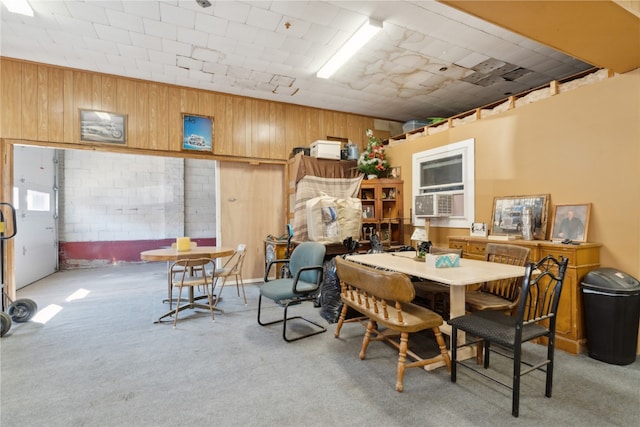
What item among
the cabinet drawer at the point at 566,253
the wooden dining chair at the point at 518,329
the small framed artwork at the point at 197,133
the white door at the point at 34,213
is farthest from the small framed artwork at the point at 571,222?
the white door at the point at 34,213

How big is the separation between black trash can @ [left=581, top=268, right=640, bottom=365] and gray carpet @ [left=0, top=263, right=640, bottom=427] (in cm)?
10

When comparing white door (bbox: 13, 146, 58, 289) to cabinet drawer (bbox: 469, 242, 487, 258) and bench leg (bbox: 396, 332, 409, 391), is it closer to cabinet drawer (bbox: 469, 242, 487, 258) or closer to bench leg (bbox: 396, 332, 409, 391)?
bench leg (bbox: 396, 332, 409, 391)

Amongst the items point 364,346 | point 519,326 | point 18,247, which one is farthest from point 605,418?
point 18,247

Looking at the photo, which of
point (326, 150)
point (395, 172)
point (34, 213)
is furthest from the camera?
point (34, 213)

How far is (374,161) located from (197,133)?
3116mm

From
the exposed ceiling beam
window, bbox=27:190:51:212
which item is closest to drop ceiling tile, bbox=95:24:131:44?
the exposed ceiling beam

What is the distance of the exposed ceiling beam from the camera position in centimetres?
184

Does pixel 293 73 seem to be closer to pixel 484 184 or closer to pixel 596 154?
pixel 484 184

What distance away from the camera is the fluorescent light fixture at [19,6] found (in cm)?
283

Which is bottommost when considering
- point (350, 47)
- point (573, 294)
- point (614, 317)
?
point (614, 317)

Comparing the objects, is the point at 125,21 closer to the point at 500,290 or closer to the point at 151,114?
the point at 151,114

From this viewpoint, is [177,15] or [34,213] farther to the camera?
[34,213]

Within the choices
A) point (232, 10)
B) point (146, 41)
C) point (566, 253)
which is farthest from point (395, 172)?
point (146, 41)

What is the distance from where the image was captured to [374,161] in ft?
17.3
